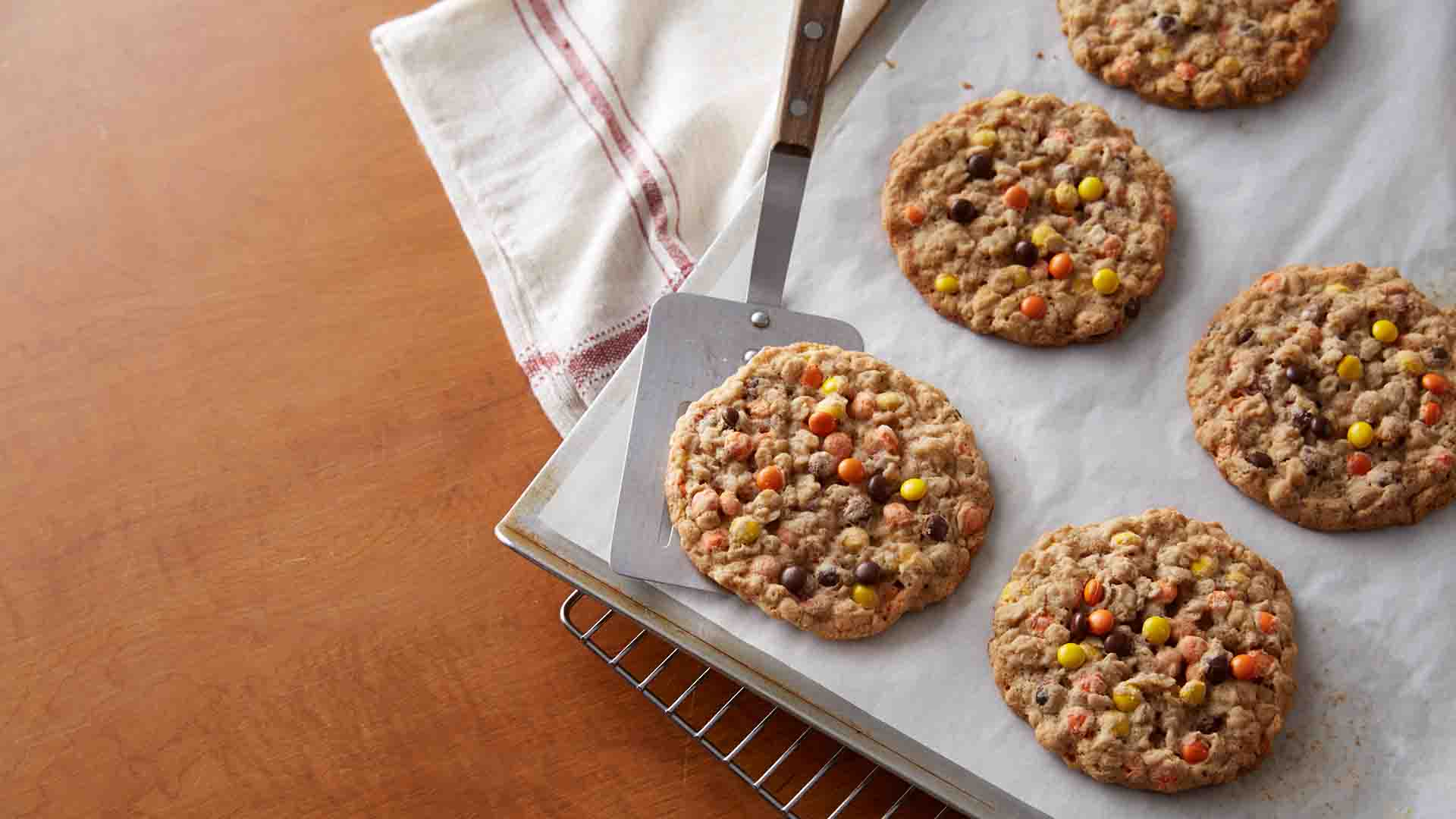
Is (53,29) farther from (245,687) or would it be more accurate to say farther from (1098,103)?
(1098,103)

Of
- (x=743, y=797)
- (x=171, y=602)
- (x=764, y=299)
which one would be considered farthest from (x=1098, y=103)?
(x=171, y=602)

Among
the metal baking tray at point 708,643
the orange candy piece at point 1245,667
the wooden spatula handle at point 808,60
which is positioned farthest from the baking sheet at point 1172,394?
the wooden spatula handle at point 808,60

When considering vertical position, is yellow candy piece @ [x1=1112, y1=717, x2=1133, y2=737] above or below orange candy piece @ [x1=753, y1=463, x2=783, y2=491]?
below

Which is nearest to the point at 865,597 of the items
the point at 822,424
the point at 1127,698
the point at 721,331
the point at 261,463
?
the point at 822,424

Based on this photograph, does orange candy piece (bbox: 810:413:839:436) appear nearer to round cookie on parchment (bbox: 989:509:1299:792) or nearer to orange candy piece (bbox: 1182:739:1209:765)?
round cookie on parchment (bbox: 989:509:1299:792)

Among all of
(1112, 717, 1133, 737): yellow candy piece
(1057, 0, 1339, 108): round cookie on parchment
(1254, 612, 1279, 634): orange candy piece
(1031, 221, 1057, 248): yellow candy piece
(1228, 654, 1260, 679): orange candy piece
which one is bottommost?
(1112, 717, 1133, 737): yellow candy piece

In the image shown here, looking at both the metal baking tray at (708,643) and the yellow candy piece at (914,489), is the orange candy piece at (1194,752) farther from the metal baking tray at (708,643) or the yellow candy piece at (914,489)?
the yellow candy piece at (914,489)

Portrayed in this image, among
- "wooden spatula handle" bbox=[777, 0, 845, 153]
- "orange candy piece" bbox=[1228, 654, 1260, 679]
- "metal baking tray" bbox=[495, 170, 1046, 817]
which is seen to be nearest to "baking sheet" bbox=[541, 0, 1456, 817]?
"metal baking tray" bbox=[495, 170, 1046, 817]

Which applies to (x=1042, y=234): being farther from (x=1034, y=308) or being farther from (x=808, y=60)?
(x=808, y=60)
